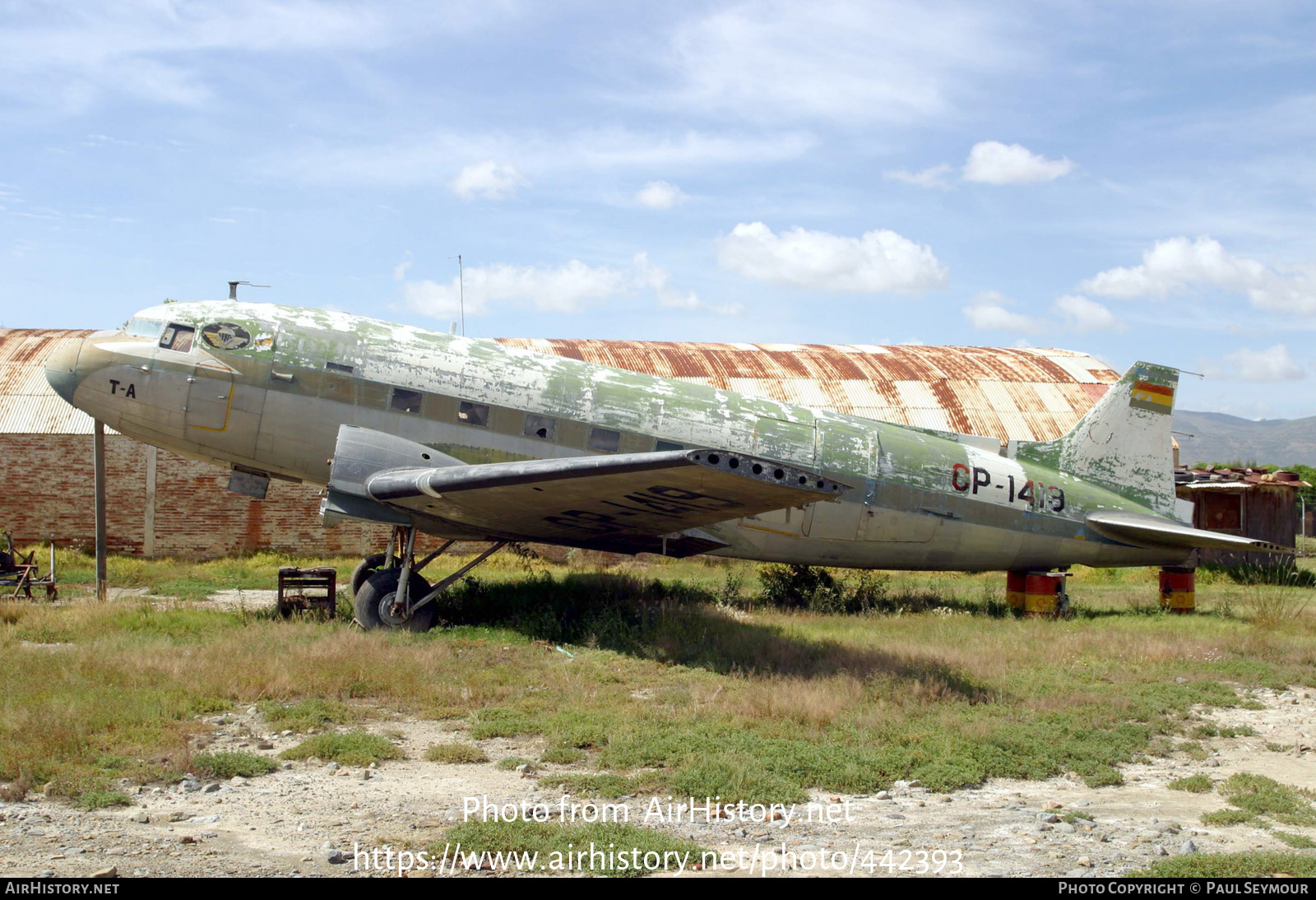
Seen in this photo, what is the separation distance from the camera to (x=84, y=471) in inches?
923

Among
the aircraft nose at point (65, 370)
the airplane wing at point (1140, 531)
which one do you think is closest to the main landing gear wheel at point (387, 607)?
the aircraft nose at point (65, 370)

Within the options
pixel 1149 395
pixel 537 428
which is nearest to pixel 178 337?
pixel 537 428

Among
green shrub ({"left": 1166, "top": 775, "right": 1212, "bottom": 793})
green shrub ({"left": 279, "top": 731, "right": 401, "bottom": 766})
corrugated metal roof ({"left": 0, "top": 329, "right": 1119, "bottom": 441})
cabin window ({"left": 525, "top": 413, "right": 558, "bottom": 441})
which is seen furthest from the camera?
corrugated metal roof ({"left": 0, "top": 329, "right": 1119, "bottom": 441})

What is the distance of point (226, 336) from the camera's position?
13828 mm

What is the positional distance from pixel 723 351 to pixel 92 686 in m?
21.9

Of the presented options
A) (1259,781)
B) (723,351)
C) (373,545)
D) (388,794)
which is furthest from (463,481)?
(723,351)

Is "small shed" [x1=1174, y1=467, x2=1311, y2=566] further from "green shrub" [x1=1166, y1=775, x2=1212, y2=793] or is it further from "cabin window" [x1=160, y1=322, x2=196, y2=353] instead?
"cabin window" [x1=160, y1=322, x2=196, y2=353]

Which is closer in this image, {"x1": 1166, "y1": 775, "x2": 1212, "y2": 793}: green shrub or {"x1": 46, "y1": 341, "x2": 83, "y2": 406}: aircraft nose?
{"x1": 1166, "y1": 775, "x2": 1212, "y2": 793}: green shrub

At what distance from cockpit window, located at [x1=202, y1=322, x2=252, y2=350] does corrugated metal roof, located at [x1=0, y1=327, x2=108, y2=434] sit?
10.6 m

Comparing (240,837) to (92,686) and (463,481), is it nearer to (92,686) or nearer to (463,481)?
(92,686)

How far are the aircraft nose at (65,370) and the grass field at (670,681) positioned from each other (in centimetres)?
326

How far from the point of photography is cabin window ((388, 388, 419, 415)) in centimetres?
1386

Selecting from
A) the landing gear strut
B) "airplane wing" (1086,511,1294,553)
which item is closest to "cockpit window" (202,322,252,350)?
the landing gear strut
